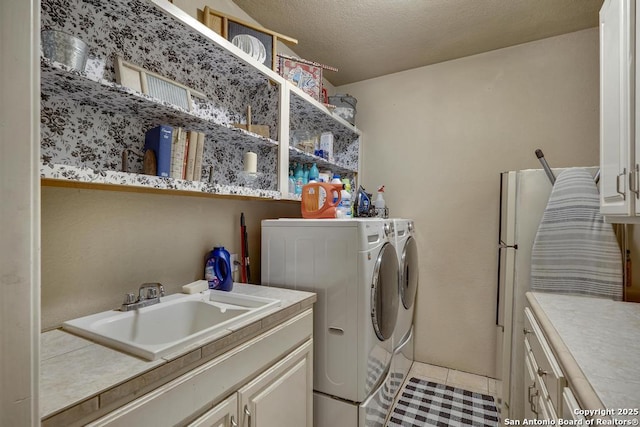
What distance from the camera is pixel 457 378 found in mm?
2457

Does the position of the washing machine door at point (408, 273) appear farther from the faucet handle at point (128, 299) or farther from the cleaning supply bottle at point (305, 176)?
the faucet handle at point (128, 299)

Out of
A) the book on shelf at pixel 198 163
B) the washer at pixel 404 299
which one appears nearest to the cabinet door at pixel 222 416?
the book on shelf at pixel 198 163

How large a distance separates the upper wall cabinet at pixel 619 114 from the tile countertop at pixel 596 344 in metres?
0.39

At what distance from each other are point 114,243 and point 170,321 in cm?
42

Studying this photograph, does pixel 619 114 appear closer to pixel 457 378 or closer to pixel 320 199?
pixel 320 199

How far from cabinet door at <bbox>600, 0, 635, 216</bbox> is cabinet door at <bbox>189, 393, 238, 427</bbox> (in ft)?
5.00

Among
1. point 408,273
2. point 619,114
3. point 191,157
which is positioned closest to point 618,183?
point 619,114

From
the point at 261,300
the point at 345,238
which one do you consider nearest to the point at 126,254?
the point at 261,300

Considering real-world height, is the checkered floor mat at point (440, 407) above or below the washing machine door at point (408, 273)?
below

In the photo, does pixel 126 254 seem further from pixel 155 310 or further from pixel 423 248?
pixel 423 248

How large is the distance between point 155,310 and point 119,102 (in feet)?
2.82

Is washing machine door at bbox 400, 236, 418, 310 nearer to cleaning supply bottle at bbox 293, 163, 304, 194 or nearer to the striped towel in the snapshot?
the striped towel

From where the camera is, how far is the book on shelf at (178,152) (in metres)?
1.32

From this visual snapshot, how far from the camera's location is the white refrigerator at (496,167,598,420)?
67.2 inches
